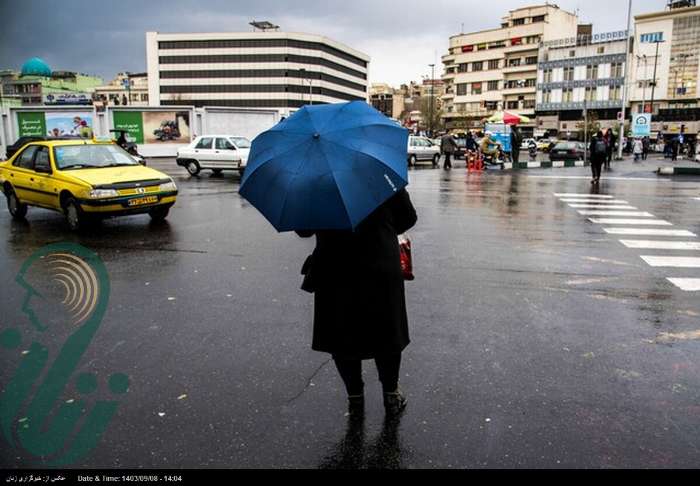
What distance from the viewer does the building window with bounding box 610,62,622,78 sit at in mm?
83125

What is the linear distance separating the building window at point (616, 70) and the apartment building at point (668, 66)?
13.9 ft

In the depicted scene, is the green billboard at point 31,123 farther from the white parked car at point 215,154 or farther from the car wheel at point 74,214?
the car wheel at point 74,214

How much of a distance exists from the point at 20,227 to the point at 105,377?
8.28m

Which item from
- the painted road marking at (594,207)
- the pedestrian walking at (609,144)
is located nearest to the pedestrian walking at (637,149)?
the pedestrian walking at (609,144)

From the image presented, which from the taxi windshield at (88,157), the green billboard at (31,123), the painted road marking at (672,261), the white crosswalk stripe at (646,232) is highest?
the green billboard at (31,123)

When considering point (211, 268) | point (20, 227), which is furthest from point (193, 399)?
point (20, 227)

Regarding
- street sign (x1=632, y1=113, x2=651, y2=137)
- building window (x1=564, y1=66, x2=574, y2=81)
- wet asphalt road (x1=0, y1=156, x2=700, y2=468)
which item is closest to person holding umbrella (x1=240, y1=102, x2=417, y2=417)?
wet asphalt road (x1=0, y1=156, x2=700, y2=468)

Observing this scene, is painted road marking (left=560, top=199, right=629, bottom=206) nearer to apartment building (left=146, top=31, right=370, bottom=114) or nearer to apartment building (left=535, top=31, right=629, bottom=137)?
apartment building (left=535, top=31, right=629, bottom=137)

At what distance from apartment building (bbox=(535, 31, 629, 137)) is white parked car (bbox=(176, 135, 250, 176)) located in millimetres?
68327

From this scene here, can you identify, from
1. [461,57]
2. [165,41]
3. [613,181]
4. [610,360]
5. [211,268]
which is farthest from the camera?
[165,41]

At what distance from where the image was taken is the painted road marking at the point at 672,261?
8.04 m

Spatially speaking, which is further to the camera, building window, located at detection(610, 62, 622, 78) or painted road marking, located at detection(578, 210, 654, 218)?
building window, located at detection(610, 62, 622, 78)

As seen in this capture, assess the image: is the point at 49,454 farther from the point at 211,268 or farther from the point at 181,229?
the point at 181,229
